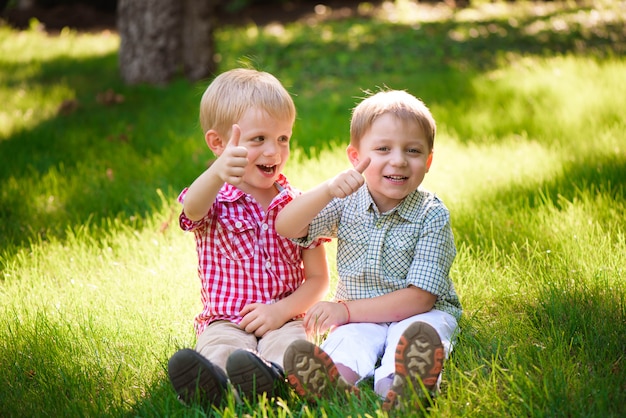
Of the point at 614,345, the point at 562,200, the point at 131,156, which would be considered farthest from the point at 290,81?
the point at 614,345

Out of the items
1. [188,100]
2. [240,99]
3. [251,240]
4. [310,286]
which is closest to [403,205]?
[310,286]

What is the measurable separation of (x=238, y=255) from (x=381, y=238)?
55cm

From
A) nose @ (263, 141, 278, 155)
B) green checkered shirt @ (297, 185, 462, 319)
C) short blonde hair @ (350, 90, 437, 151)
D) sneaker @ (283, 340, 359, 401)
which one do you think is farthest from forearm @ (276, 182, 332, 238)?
sneaker @ (283, 340, 359, 401)

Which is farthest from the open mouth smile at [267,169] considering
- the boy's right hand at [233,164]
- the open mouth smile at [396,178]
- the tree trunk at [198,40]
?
the tree trunk at [198,40]

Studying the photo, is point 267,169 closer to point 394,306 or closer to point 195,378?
point 394,306

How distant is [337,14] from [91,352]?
1084 centimetres

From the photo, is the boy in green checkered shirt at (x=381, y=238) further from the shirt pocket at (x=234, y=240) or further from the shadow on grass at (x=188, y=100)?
the shadow on grass at (x=188, y=100)

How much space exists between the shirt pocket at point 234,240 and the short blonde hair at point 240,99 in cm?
35

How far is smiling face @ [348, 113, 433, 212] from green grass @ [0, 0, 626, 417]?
1.92ft

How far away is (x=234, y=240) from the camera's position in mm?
2617

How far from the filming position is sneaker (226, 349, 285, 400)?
210cm

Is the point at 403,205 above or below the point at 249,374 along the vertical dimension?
above

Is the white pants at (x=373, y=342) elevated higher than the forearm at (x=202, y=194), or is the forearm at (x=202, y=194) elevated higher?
the forearm at (x=202, y=194)

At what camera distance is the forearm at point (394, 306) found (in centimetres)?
249
